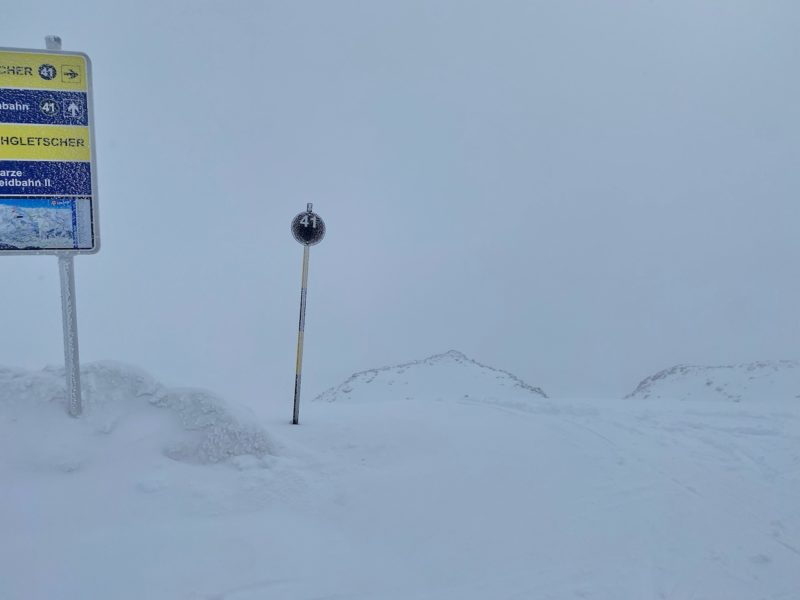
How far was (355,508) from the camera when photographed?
4805 millimetres

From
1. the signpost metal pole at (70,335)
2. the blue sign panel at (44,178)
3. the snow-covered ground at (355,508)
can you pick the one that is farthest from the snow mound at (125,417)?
the blue sign panel at (44,178)

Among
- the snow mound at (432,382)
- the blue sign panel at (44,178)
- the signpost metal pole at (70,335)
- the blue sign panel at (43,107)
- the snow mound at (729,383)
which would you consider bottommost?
the snow mound at (432,382)

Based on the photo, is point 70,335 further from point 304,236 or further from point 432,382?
point 432,382

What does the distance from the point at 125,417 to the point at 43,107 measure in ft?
8.97

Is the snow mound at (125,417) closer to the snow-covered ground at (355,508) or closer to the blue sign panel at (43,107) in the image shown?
the snow-covered ground at (355,508)

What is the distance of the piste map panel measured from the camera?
477 cm

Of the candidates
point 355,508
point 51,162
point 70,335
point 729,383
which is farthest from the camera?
point 729,383

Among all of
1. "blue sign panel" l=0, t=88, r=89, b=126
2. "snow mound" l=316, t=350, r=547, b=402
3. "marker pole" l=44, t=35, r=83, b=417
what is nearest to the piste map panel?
"blue sign panel" l=0, t=88, r=89, b=126

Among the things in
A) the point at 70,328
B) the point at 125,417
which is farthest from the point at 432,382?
the point at 70,328

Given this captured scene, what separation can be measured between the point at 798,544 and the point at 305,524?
4.02 m

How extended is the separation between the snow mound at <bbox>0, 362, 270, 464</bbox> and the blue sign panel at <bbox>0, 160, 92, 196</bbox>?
160 centimetres

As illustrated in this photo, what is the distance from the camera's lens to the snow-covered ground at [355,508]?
3.80 meters

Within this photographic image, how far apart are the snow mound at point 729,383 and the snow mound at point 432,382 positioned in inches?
137

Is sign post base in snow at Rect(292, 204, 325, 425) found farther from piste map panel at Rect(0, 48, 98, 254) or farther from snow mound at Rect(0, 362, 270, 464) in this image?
piste map panel at Rect(0, 48, 98, 254)
